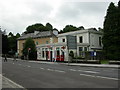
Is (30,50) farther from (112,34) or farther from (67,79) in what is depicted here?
(67,79)

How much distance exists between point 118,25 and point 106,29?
3299 mm

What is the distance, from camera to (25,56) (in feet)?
205

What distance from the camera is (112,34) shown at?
4969 centimetres

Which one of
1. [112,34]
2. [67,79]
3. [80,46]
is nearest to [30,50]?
[80,46]

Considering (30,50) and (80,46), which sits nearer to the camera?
(80,46)

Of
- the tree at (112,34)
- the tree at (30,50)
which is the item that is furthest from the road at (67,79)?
the tree at (30,50)

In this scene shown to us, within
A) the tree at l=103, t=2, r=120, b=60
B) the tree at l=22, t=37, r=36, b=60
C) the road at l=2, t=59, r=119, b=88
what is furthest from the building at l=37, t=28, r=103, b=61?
the road at l=2, t=59, r=119, b=88

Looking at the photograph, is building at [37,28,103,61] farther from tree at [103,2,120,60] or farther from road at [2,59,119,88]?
road at [2,59,119,88]

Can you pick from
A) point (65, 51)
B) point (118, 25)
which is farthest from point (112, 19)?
point (65, 51)

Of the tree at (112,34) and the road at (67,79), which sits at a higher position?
the tree at (112,34)

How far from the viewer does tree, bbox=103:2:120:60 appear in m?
48.1

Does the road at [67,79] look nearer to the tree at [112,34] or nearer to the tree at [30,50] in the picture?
the tree at [112,34]

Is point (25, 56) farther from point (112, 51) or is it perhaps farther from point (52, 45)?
point (112, 51)

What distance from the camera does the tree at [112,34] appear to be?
48.1 metres
